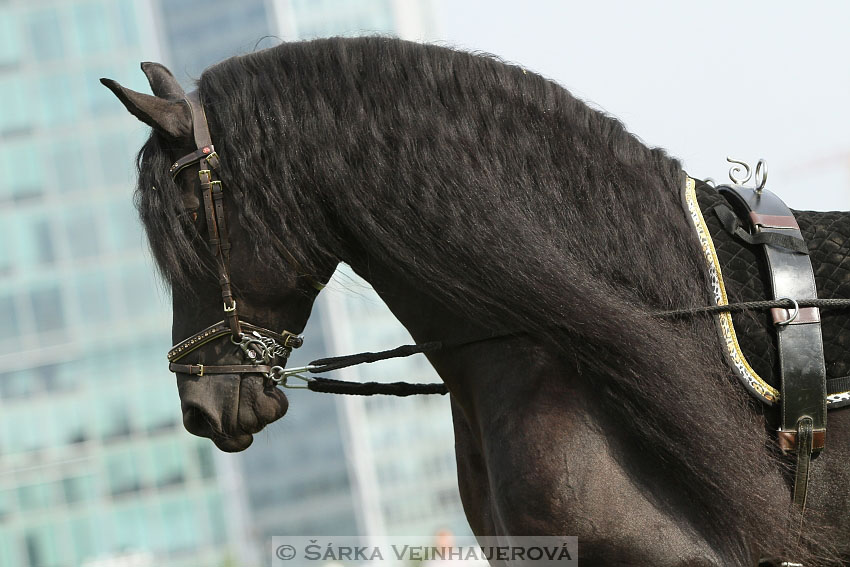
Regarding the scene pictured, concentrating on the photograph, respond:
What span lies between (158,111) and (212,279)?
0.54 meters

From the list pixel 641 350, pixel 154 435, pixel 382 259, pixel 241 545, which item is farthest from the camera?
pixel 241 545

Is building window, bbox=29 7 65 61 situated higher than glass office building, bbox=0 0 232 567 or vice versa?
building window, bbox=29 7 65 61

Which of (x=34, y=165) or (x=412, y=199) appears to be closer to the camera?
(x=412, y=199)

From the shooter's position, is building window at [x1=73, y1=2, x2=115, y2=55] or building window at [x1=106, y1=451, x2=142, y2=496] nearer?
building window at [x1=106, y1=451, x2=142, y2=496]

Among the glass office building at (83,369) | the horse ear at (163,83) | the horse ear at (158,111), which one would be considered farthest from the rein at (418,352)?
the glass office building at (83,369)

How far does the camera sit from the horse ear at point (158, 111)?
9.48 feet

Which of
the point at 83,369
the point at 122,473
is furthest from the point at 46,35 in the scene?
the point at 122,473

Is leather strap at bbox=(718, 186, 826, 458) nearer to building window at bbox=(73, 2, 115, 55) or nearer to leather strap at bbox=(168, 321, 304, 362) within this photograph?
leather strap at bbox=(168, 321, 304, 362)

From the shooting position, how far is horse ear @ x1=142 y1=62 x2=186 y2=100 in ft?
10.3

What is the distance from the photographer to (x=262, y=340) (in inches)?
119

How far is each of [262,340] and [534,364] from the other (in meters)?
0.86

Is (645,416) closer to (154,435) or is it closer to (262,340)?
(262,340)

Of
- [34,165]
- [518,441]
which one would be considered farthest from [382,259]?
[34,165]

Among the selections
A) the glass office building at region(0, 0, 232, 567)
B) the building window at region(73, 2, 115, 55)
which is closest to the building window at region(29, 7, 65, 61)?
the building window at region(73, 2, 115, 55)
